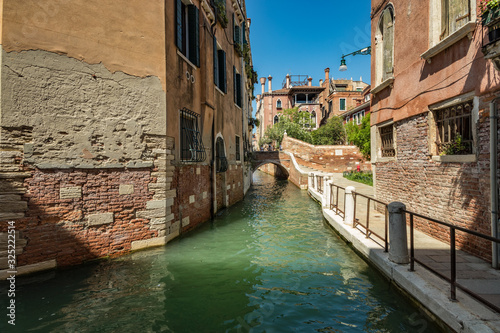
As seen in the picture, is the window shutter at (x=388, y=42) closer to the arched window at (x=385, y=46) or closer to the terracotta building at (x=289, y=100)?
the arched window at (x=385, y=46)

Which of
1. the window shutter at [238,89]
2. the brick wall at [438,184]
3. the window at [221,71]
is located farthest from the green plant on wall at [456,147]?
the window shutter at [238,89]

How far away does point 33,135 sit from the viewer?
4.87 metres

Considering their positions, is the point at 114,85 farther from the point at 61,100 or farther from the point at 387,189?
the point at 387,189

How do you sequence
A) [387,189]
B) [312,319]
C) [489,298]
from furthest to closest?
[387,189], [312,319], [489,298]

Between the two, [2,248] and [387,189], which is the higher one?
[387,189]

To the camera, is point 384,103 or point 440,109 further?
point 384,103

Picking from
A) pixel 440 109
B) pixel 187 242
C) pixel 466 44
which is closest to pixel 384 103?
pixel 440 109

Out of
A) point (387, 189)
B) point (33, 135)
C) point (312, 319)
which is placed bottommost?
point (312, 319)

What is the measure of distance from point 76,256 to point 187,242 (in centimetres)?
223

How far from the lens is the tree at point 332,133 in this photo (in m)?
31.7

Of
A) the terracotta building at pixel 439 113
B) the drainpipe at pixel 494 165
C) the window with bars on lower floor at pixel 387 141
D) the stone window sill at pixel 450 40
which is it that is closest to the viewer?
the drainpipe at pixel 494 165

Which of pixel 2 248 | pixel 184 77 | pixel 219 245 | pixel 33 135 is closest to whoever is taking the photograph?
pixel 2 248

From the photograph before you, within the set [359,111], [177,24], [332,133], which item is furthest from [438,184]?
[332,133]

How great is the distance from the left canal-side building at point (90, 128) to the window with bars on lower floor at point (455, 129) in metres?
5.59
